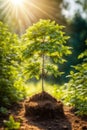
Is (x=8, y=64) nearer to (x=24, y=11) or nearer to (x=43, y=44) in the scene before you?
(x=43, y=44)

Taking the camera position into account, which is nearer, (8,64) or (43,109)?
(43,109)

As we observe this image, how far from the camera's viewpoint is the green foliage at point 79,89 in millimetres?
8383

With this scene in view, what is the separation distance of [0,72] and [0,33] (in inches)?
37.6

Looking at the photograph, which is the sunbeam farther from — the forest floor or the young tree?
the forest floor

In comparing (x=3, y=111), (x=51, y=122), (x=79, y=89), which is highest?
(x=79, y=89)

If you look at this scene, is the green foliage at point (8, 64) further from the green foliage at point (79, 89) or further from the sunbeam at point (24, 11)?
the sunbeam at point (24, 11)

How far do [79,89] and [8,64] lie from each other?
195 cm

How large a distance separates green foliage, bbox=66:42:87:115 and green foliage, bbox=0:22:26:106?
4.47ft

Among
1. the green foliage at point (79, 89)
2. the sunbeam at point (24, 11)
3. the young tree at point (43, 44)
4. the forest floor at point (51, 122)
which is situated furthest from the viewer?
the sunbeam at point (24, 11)

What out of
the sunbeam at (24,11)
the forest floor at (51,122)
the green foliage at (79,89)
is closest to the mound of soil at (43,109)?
the forest floor at (51,122)

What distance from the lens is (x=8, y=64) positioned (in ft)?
31.5

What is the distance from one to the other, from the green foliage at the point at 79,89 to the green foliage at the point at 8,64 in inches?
53.6

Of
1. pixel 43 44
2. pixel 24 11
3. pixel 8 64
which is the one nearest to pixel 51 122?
pixel 43 44

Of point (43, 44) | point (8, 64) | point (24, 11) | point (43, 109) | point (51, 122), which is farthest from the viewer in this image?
point (24, 11)
